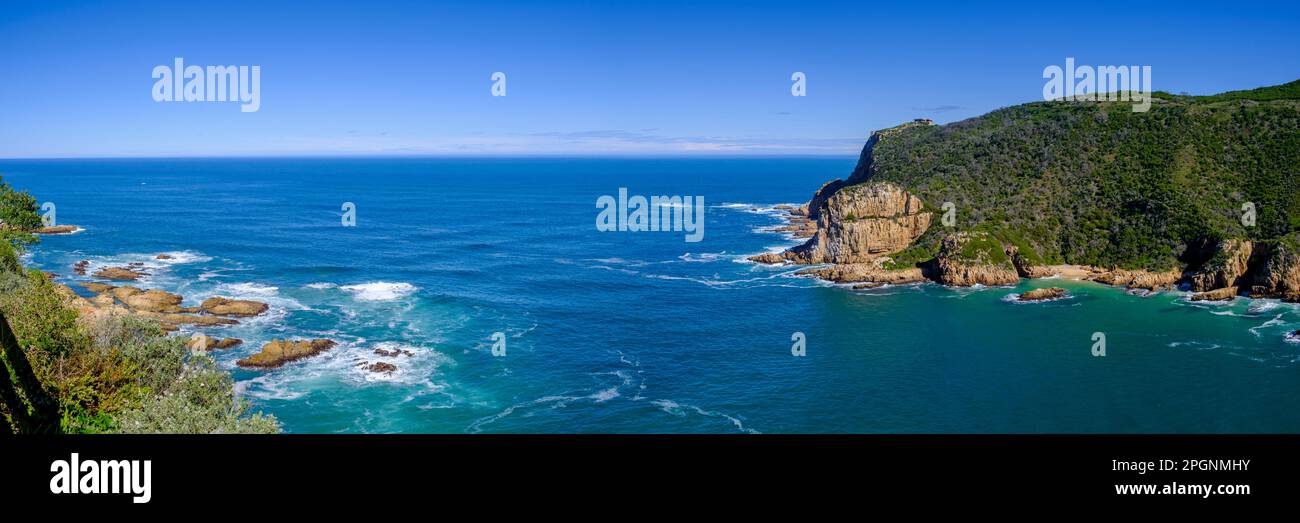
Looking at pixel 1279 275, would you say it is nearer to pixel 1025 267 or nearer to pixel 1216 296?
pixel 1216 296

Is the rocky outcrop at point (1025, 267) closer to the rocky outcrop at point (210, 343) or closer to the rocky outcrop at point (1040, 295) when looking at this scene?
the rocky outcrop at point (1040, 295)

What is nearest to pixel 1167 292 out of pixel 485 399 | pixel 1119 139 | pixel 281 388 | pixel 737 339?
pixel 1119 139

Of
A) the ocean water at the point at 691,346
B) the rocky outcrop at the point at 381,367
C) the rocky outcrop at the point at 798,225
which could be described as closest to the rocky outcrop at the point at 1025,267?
the ocean water at the point at 691,346

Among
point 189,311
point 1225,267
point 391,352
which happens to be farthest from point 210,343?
point 1225,267

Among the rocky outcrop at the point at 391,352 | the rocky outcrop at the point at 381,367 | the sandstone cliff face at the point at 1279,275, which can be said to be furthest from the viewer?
the sandstone cliff face at the point at 1279,275

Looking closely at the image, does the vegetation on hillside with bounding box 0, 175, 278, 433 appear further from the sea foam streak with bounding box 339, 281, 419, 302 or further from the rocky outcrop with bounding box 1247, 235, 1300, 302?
the rocky outcrop with bounding box 1247, 235, 1300, 302
